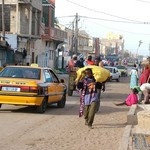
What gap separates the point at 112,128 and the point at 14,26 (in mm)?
31064

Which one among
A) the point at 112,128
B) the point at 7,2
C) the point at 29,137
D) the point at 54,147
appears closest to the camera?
the point at 54,147

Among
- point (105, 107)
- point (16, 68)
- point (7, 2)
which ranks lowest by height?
point (105, 107)

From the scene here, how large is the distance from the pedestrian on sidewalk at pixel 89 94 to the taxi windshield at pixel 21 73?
10.6 feet

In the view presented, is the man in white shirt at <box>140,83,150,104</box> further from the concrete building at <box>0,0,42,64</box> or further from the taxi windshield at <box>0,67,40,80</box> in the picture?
the concrete building at <box>0,0,42,64</box>

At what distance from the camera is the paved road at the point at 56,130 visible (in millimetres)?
9234

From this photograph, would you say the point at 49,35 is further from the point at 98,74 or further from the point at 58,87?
the point at 98,74

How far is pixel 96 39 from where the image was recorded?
433 ft

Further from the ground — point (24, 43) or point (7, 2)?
point (7, 2)

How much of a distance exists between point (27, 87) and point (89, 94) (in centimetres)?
272

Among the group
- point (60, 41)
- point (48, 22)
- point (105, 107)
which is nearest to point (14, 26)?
point (48, 22)

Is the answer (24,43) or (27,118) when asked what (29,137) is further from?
(24,43)

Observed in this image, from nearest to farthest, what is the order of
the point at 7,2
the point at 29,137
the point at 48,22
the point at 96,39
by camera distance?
the point at 29,137 → the point at 7,2 → the point at 48,22 → the point at 96,39

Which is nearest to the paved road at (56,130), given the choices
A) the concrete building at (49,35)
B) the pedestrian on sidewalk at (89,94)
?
the pedestrian on sidewalk at (89,94)

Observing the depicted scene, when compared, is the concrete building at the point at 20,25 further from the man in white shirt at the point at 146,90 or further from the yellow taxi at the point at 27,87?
the yellow taxi at the point at 27,87
